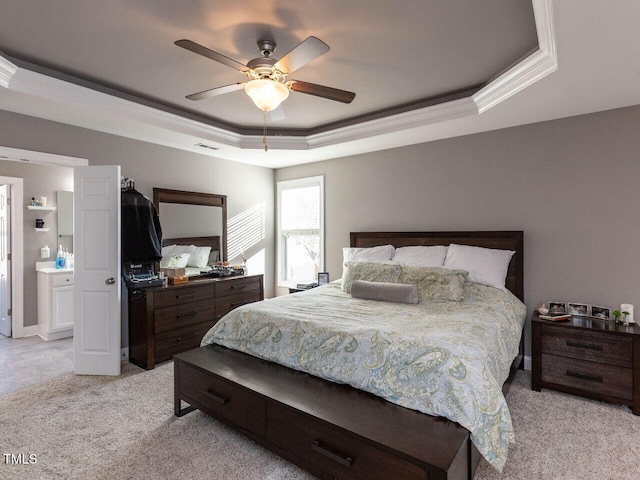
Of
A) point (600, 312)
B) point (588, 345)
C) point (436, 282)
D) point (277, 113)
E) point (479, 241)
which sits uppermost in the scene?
point (277, 113)

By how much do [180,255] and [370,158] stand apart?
8.79 feet

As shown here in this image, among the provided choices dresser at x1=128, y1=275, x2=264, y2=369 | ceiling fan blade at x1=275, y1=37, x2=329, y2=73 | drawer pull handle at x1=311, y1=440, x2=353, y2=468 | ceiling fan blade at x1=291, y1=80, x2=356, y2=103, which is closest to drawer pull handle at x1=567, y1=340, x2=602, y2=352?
drawer pull handle at x1=311, y1=440, x2=353, y2=468

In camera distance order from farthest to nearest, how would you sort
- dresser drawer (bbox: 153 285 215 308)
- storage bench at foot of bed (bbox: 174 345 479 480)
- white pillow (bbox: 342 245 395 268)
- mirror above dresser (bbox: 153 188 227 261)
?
mirror above dresser (bbox: 153 188 227 261) < white pillow (bbox: 342 245 395 268) < dresser drawer (bbox: 153 285 215 308) < storage bench at foot of bed (bbox: 174 345 479 480)

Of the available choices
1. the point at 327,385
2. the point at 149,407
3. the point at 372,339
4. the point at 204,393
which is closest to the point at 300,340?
the point at 327,385

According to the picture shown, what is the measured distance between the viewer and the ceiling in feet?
6.50

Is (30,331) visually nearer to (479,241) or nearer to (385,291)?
(385,291)

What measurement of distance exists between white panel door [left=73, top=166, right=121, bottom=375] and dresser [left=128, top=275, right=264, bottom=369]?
26 cm

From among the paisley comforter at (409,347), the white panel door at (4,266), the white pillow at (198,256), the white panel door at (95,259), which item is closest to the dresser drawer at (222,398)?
the paisley comforter at (409,347)

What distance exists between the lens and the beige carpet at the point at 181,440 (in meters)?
1.95

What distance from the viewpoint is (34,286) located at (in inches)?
185

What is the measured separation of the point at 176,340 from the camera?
3.62 meters

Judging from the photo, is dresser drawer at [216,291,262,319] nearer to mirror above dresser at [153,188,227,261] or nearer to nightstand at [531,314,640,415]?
mirror above dresser at [153,188,227,261]

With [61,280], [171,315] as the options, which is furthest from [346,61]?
[61,280]

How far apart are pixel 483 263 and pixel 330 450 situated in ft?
7.82
